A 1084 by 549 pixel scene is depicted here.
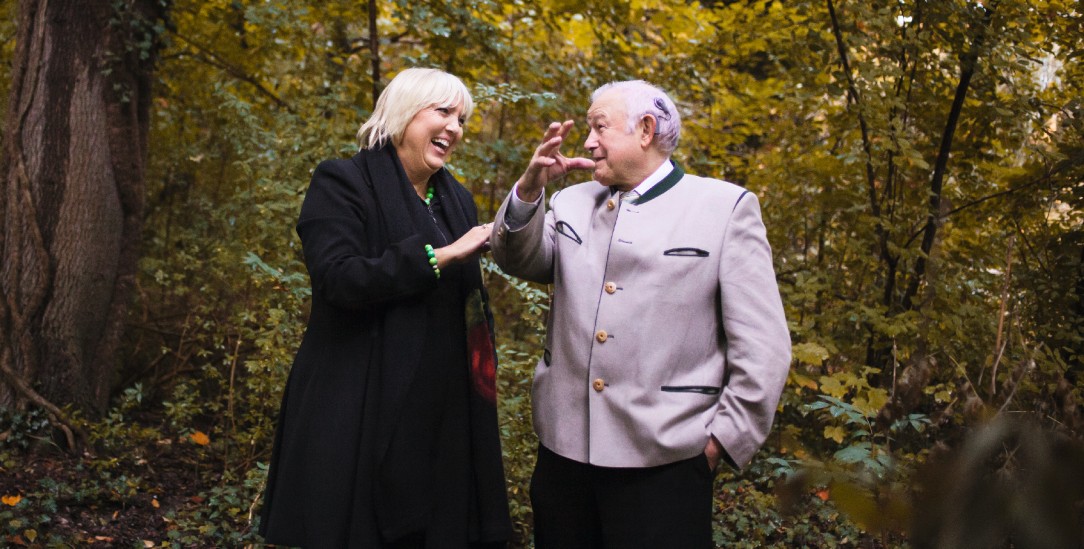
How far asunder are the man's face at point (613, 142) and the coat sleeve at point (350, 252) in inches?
20.9

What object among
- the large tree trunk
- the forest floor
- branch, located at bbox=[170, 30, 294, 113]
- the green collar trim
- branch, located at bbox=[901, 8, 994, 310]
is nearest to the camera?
the green collar trim

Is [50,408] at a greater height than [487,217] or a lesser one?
lesser

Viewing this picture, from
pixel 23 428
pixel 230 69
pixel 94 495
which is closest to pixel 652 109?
pixel 94 495

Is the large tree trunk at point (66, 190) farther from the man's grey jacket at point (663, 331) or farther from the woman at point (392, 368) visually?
the man's grey jacket at point (663, 331)

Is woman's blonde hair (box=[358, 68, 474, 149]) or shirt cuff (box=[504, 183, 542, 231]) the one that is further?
woman's blonde hair (box=[358, 68, 474, 149])

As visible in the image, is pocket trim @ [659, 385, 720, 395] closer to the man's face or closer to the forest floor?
the man's face

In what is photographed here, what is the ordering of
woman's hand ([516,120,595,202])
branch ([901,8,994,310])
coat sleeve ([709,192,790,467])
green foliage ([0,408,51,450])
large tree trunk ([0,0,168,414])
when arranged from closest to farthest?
coat sleeve ([709,192,790,467]), woman's hand ([516,120,595,202]), branch ([901,8,994,310]), green foliage ([0,408,51,450]), large tree trunk ([0,0,168,414])

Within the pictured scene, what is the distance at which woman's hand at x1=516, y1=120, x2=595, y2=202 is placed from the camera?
7.43ft

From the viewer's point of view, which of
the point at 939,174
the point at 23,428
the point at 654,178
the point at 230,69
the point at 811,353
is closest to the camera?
the point at 654,178

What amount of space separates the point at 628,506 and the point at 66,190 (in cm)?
393

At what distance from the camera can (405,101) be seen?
8.48ft

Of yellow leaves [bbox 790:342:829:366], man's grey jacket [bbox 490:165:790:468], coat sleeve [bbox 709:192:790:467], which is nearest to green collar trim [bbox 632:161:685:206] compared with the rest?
man's grey jacket [bbox 490:165:790:468]

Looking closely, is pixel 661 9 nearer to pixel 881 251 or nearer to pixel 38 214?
pixel 881 251

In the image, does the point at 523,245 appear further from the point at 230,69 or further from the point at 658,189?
the point at 230,69
